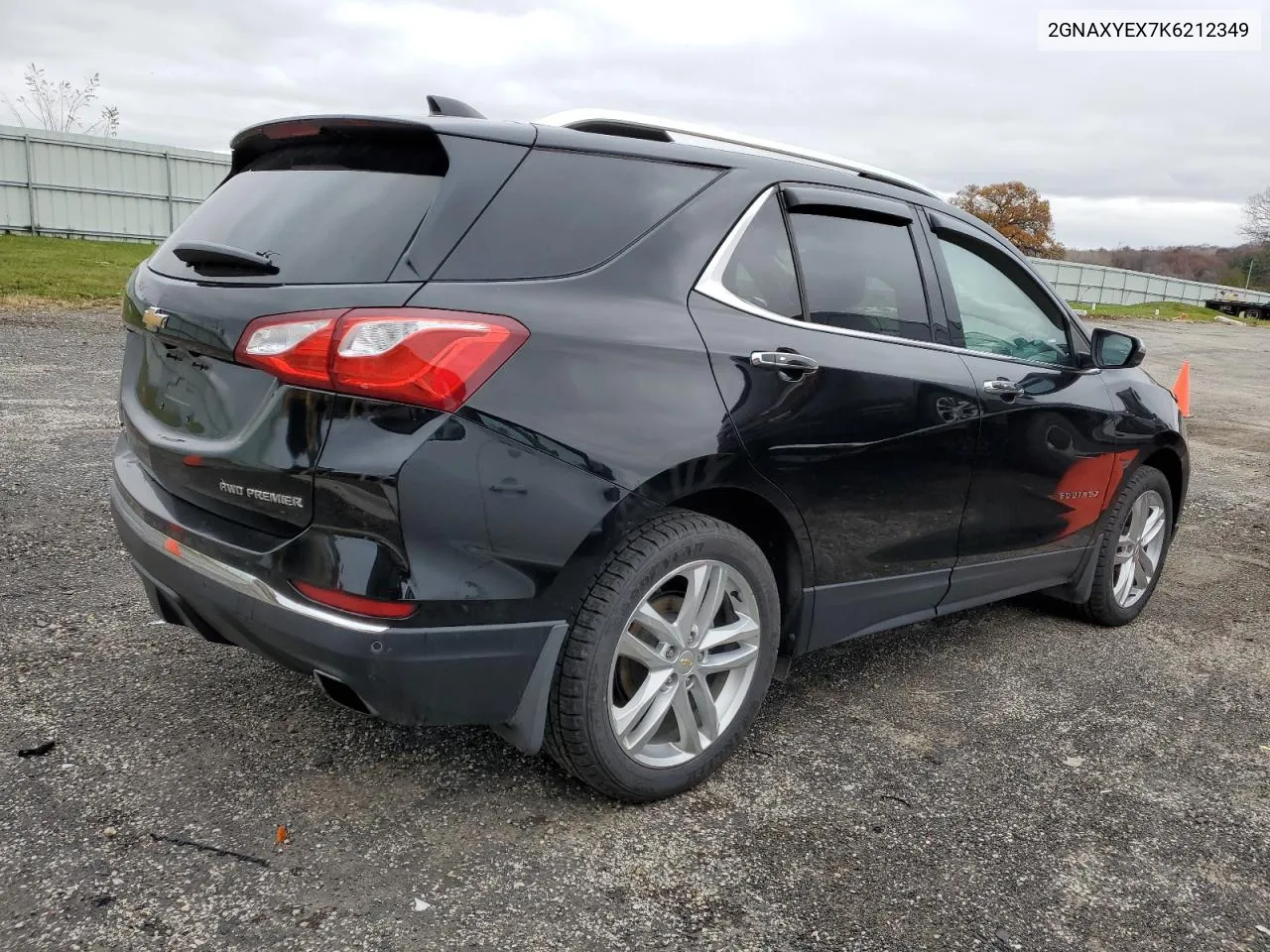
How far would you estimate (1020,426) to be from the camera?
11.9 ft

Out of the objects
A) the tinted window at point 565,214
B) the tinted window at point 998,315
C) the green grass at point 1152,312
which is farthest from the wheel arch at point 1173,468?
the green grass at point 1152,312

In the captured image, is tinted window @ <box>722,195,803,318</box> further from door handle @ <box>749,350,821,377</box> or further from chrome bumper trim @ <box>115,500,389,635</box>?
chrome bumper trim @ <box>115,500,389,635</box>

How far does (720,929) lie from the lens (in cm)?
223

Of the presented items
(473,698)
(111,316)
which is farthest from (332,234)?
(111,316)

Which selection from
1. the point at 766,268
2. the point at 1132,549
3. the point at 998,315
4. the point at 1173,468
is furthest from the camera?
the point at 1173,468

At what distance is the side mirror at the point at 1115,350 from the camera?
419 centimetres

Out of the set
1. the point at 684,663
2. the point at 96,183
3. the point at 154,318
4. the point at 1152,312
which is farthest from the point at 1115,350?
the point at 1152,312

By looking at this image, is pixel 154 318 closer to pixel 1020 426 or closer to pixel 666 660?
pixel 666 660

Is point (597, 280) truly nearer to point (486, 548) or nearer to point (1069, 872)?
point (486, 548)

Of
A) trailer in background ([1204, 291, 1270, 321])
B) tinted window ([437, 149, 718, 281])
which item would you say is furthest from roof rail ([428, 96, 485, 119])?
trailer in background ([1204, 291, 1270, 321])

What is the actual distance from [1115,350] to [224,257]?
343 centimetres

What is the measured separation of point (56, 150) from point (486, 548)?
86.2ft

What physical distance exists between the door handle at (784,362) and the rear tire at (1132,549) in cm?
213

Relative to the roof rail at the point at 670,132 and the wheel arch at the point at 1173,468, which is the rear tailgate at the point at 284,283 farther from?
the wheel arch at the point at 1173,468
